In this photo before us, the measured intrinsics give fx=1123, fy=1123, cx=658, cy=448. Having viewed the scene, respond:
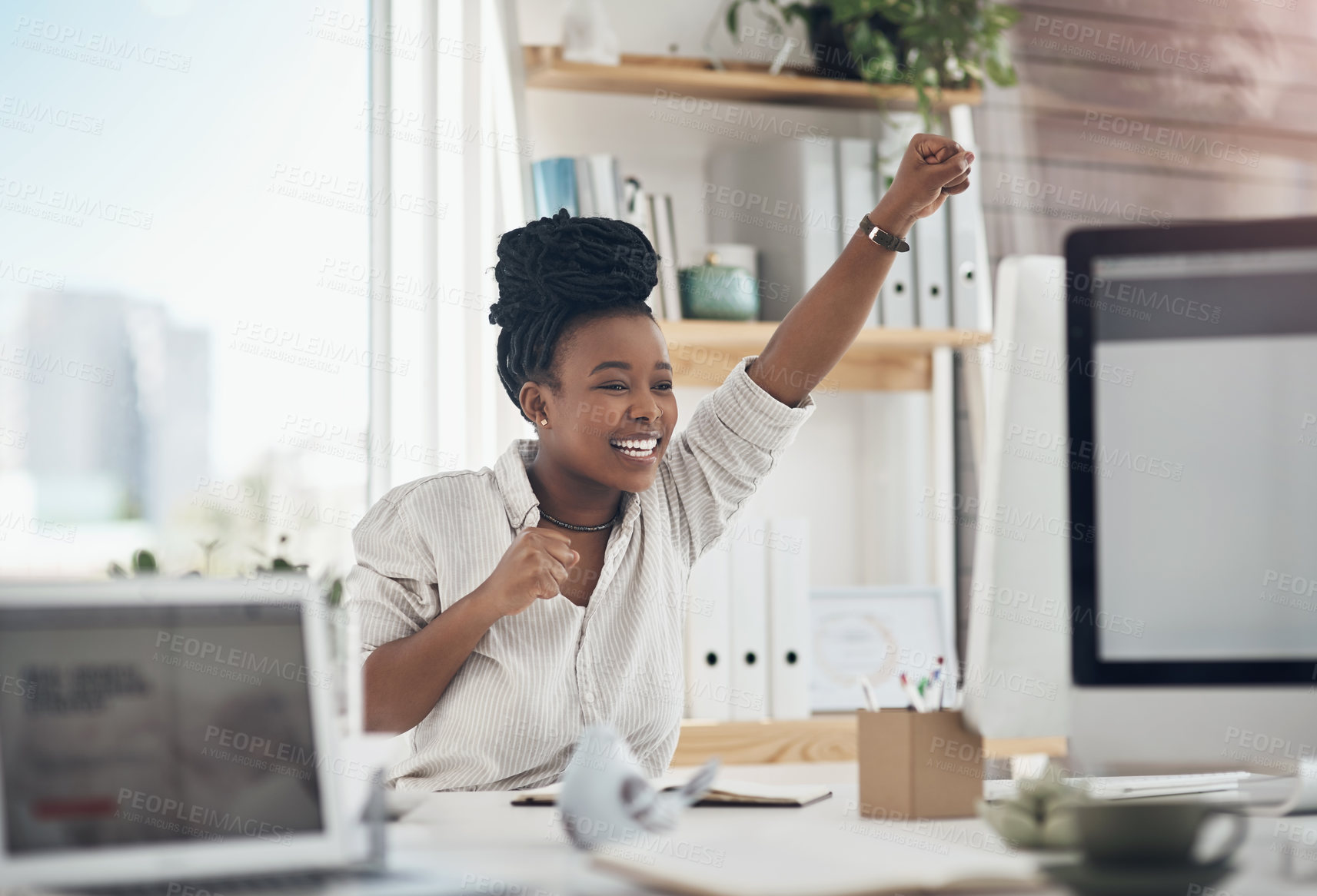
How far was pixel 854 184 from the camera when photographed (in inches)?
91.3

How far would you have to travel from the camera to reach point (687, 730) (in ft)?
6.86

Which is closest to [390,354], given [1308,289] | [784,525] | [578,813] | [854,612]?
[784,525]

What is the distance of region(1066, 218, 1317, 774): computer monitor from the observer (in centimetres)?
77

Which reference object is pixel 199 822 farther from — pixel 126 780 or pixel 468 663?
pixel 468 663

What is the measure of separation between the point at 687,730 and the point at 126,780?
1506 millimetres

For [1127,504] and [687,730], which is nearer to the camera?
[1127,504]
